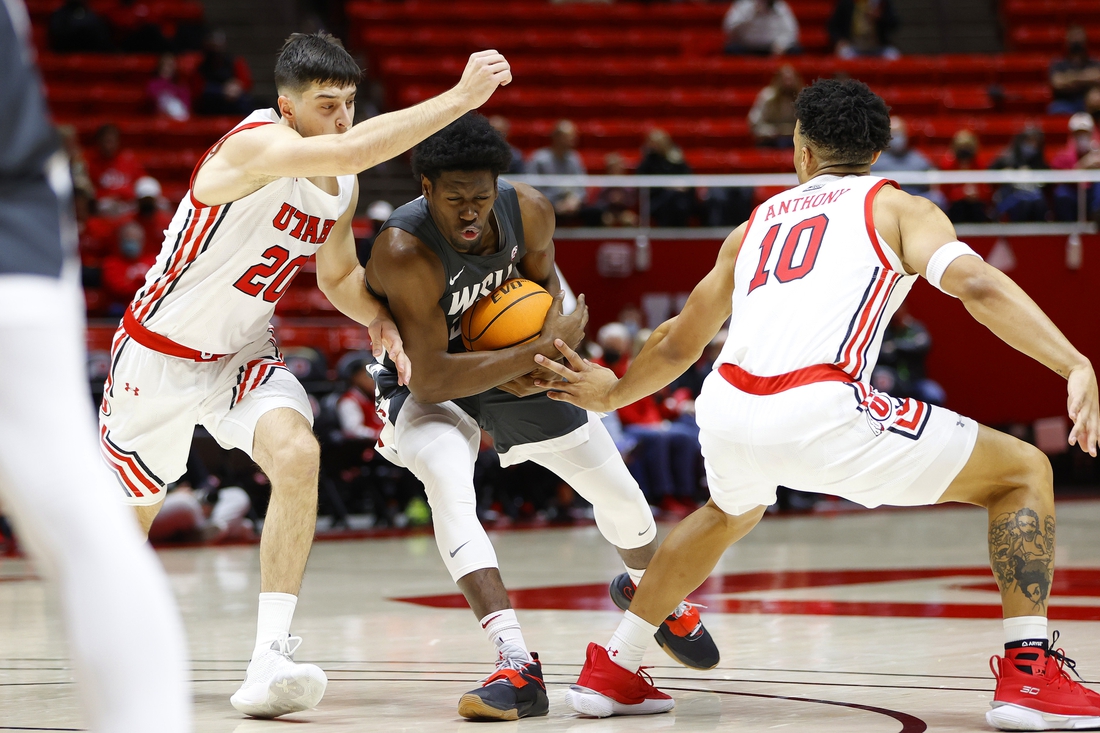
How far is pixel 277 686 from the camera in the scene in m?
3.67

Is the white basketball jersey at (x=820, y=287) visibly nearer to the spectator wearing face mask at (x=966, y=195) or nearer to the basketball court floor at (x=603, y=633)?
the basketball court floor at (x=603, y=633)

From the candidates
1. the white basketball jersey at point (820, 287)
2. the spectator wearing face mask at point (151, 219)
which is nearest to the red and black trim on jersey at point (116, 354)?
the white basketball jersey at point (820, 287)

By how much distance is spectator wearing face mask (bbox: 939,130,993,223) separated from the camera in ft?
41.0

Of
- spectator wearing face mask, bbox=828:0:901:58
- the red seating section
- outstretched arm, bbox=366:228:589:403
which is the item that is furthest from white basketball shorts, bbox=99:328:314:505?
spectator wearing face mask, bbox=828:0:901:58

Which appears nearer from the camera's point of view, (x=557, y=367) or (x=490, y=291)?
(x=557, y=367)

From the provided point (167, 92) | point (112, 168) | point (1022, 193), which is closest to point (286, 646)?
point (112, 168)

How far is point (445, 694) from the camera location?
4086 mm

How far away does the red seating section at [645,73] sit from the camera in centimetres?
1486

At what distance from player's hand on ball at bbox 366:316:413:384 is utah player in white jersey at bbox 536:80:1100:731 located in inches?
37.4

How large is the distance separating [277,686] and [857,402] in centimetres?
171

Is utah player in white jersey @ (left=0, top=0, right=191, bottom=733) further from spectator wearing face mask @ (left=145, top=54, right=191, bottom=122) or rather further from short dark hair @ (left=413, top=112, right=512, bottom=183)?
spectator wearing face mask @ (left=145, top=54, right=191, bottom=122)

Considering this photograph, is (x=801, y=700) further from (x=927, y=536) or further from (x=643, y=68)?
(x=643, y=68)

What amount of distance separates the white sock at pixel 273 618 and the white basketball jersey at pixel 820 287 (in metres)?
1.42

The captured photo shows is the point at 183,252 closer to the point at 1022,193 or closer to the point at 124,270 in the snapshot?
the point at 124,270
